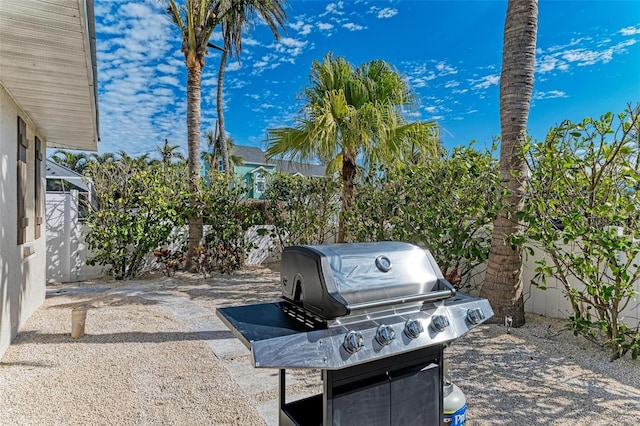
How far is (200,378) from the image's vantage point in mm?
3285

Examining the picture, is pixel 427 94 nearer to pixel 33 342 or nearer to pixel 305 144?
pixel 305 144

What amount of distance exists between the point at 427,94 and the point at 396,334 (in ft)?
22.9

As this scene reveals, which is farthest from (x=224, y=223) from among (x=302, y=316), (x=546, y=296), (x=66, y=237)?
(x=302, y=316)

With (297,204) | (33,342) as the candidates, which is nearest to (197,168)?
(297,204)

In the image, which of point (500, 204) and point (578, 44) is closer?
point (500, 204)

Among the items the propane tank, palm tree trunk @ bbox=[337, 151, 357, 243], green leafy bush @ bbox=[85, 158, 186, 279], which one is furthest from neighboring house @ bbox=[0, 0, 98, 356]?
palm tree trunk @ bbox=[337, 151, 357, 243]

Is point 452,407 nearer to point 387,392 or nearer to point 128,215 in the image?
point 387,392

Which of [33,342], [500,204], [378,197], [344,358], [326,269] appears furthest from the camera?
[378,197]

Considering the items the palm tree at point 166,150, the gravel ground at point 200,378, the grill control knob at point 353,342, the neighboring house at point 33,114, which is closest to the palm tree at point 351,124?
the neighboring house at point 33,114

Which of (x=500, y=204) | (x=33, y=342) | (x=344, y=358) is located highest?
(x=500, y=204)

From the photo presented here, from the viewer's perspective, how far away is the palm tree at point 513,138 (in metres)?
4.54

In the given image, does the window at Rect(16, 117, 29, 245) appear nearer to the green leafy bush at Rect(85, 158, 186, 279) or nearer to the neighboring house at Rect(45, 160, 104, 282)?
the green leafy bush at Rect(85, 158, 186, 279)

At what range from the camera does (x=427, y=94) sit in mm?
7605

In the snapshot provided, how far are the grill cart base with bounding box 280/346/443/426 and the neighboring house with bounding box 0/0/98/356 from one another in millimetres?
2750
